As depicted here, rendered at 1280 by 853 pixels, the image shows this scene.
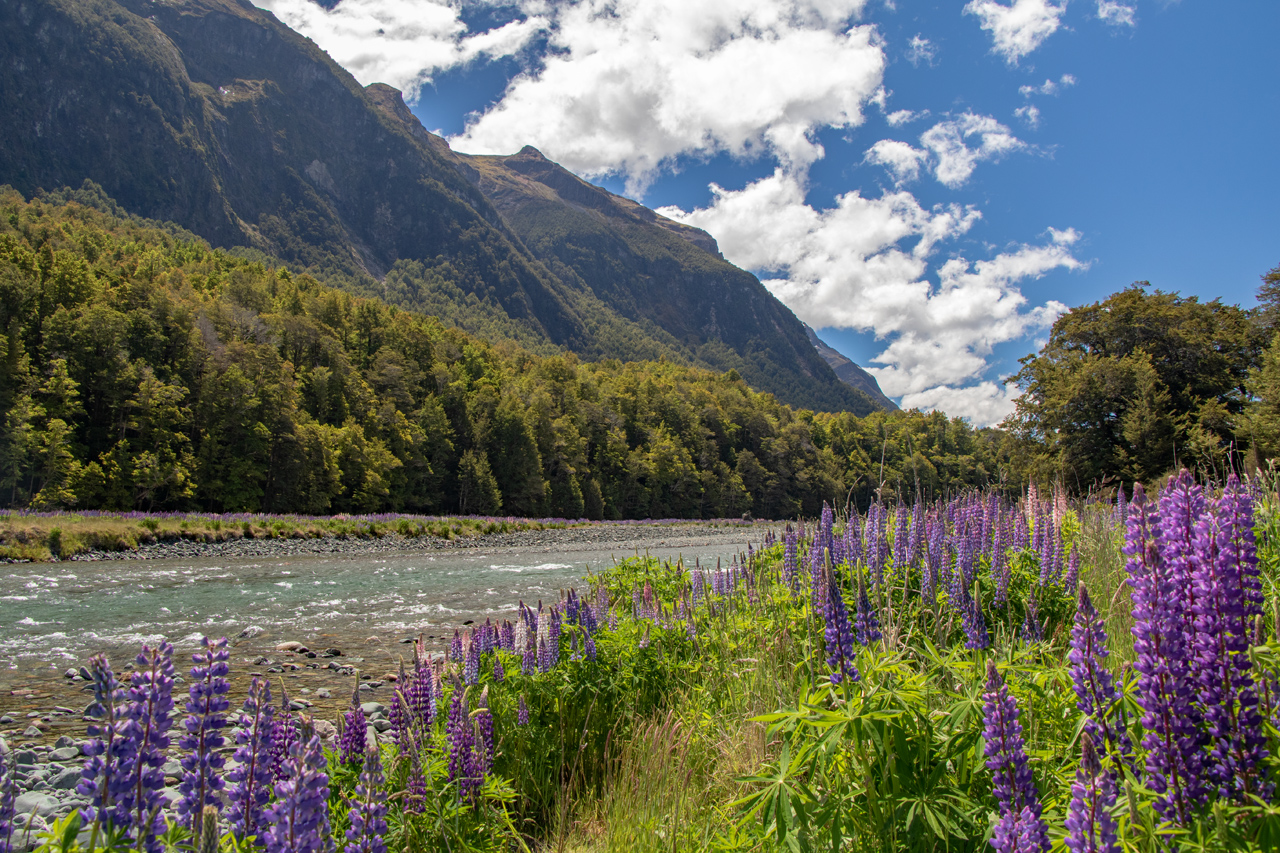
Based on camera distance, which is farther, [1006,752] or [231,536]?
[231,536]

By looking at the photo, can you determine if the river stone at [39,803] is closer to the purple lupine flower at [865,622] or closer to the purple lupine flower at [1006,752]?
the purple lupine flower at [865,622]

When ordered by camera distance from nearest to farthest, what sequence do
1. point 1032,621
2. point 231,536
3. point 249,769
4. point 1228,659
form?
1. point 1228,659
2. point 249,769
3. point 1032,621
4. point 231,536

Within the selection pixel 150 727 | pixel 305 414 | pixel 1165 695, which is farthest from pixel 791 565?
pixel 305 414

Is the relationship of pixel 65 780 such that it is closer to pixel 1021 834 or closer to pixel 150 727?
pixel 150 727

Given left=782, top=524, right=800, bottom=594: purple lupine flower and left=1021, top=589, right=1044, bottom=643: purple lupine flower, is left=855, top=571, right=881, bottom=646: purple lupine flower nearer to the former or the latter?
left=1021, top=589, right=1044, bottom=643: purple lupine flower

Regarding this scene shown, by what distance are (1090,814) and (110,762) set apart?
284 cm

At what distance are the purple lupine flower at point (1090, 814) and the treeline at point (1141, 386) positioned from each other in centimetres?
3448

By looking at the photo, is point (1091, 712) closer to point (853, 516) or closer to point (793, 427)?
point (853, 516)

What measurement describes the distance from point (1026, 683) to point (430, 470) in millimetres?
64750

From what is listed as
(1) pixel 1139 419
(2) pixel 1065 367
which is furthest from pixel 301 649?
(2) pixel 1065 367

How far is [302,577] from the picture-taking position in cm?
2130

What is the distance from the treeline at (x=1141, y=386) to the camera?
31328mm

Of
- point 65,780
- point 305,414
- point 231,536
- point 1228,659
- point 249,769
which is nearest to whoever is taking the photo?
point 1228,659

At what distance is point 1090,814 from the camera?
1.60 m
